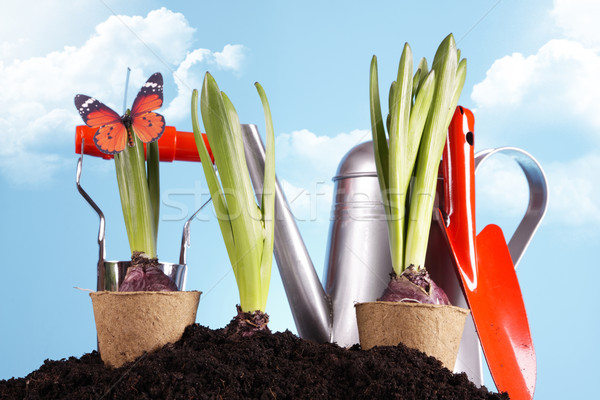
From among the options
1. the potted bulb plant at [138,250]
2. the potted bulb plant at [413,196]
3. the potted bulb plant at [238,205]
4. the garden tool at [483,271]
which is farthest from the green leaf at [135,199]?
the garden tool at [483,271]

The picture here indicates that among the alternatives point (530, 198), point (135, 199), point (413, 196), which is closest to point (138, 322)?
point (135, 199)

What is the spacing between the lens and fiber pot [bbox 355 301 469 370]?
75 centimetres

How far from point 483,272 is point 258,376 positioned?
1.73 feet

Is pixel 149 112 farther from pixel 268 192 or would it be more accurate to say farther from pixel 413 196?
pixel 413 196

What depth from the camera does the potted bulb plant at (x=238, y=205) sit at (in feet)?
2.57

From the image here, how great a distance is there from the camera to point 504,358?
88 cm

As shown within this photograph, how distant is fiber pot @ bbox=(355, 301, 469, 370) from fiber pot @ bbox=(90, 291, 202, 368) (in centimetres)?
28

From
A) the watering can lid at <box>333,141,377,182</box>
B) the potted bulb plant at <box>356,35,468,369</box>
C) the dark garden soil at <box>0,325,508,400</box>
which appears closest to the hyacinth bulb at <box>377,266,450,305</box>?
the potted bulb plant at <box>356,35,468,369</box>

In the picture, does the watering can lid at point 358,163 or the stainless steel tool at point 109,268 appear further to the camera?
the watering can lid at point 358,163

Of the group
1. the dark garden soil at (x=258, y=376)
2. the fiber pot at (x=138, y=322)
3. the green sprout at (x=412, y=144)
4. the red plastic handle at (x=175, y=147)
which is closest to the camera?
the dark garden soil at (x=258, y=376)

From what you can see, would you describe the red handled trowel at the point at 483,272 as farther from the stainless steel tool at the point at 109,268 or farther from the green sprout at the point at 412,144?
the stainless steel tool at the point at 109,268

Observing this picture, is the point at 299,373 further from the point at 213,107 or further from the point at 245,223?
the point at 213,107

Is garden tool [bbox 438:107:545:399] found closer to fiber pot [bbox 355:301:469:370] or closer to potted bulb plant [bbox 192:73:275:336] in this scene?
fiber pot [bbox 355:301:469:370]

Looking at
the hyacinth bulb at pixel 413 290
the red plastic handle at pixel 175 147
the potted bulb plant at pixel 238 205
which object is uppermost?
the red plastic handle at pixel 175 147
